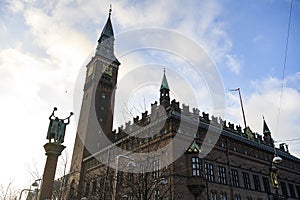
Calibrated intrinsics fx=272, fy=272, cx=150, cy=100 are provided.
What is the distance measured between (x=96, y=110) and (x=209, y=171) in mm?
26712

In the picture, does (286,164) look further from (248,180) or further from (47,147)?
(47,147)

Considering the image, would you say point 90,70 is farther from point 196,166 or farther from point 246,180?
point 246,180

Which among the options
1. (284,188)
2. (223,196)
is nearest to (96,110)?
(223,196)

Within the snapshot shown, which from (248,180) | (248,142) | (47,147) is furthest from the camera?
(248,142)

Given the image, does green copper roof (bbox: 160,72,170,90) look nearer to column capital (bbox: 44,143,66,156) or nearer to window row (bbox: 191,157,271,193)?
window row (bbox: 191,157,271,193)

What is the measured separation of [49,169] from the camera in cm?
1473

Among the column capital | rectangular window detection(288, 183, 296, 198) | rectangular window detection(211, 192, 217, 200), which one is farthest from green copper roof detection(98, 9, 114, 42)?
the column capital

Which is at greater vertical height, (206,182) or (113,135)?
(113,135)

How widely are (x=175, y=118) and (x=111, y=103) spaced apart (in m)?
24.9

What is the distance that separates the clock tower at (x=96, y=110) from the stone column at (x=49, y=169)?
34951mm

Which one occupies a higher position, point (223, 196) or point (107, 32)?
point (107, 32)

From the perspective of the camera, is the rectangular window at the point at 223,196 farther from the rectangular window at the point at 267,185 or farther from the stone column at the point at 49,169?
the stone column at the point at 49,169

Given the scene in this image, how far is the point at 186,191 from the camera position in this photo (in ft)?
104

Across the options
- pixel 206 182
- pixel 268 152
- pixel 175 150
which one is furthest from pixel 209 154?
pixel 268 152
